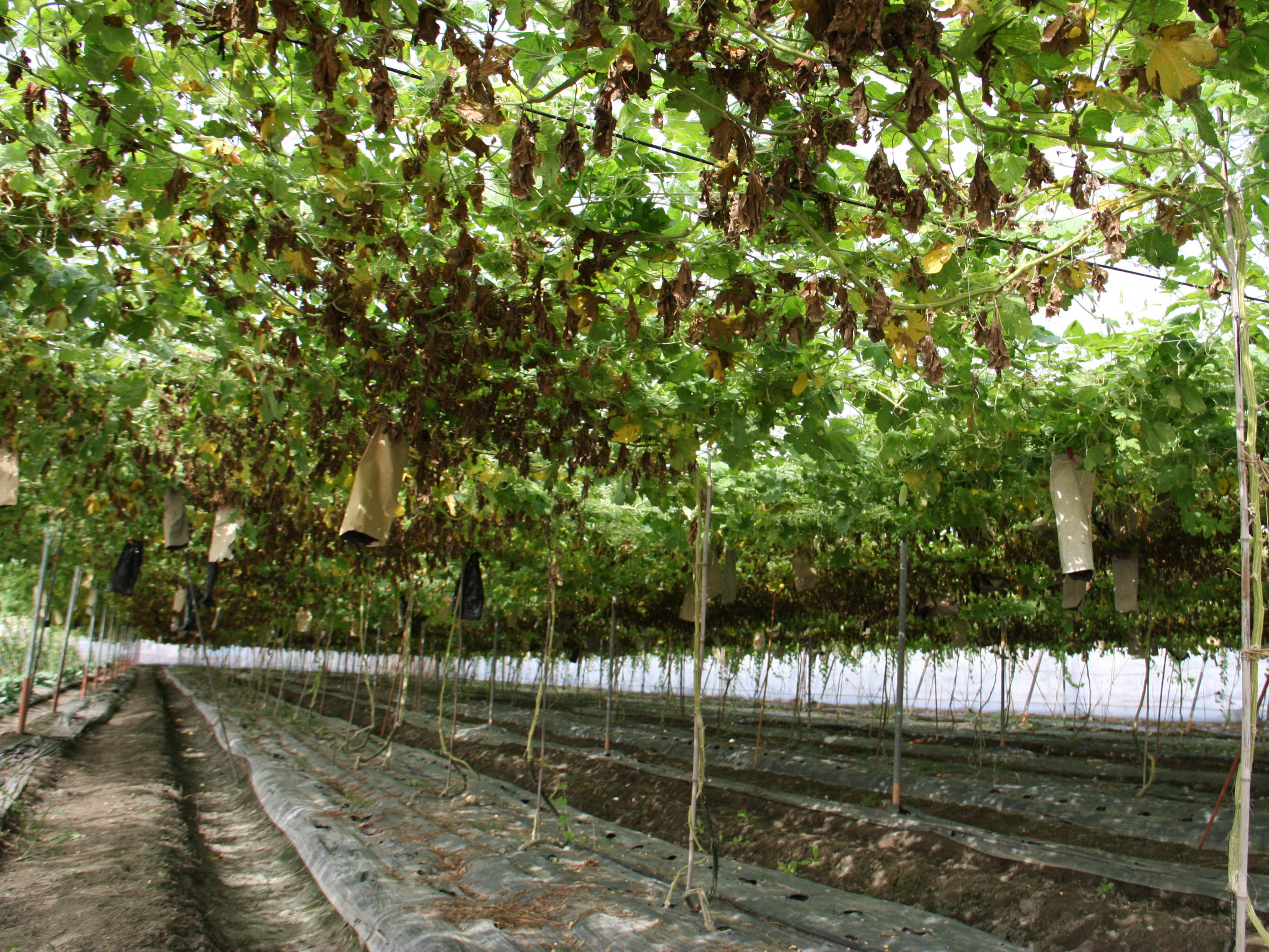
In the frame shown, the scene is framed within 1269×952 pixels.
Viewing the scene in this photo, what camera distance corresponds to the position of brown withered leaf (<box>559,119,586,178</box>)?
7.22ft

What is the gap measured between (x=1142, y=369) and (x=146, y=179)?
460 cm

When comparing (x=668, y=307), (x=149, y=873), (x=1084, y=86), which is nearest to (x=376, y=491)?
(x=668, y=307)

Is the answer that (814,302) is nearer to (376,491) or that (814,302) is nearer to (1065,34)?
(1065,34)

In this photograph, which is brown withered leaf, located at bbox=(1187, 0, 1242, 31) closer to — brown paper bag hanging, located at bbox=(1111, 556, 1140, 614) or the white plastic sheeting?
brown paper bag hanging, located at bbox=(1111, 556, 1140, 614)

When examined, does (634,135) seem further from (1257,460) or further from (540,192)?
(1257,460)

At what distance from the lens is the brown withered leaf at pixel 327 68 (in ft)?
7.09

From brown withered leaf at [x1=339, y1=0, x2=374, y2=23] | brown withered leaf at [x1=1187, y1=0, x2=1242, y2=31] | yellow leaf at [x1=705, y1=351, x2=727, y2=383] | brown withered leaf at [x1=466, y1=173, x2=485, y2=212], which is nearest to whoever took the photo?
brown withered leaf at [x1=1187, y1=0, x2=1242, y2=31]

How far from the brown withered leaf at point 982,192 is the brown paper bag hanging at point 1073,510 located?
298 centimetres

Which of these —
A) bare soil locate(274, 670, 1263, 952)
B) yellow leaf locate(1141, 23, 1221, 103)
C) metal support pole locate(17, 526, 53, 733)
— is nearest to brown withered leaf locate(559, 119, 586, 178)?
yellow leaf locate(1141, 23, 1221, 103)

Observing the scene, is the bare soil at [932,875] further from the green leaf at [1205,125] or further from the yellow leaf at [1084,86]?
the yellow leaf at [1084,86]

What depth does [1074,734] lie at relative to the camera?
17.6m

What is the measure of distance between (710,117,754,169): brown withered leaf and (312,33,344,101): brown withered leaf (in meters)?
0.95

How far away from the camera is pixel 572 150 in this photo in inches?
87.1

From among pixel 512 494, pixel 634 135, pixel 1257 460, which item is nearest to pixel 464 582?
pixel 512 494
